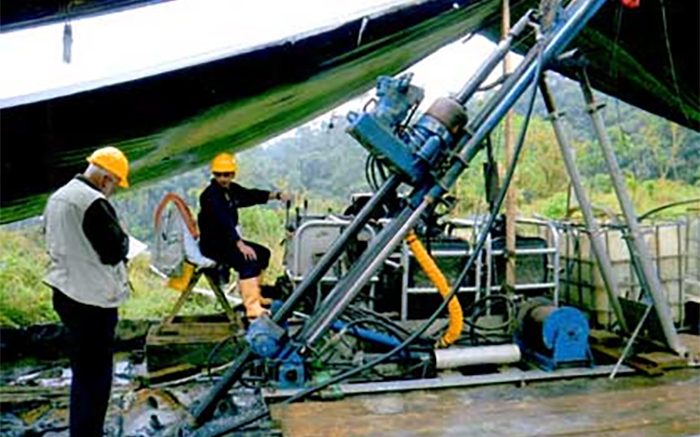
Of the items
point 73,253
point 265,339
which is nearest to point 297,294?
point 265,339

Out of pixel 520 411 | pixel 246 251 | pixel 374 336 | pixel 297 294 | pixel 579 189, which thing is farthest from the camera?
pixel 246 251

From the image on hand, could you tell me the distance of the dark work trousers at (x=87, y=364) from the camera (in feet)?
8.57

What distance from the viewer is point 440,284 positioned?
2922 mm

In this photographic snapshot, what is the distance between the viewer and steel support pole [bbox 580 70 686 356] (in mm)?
3072

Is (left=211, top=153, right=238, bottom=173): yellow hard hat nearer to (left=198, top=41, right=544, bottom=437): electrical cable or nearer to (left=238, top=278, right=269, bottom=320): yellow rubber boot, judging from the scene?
(left=238, top=278, right=269, bottom=320): yellow rubber boot

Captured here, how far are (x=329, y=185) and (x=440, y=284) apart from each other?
23.7 ft

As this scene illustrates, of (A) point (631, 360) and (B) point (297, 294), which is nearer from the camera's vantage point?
(B) point (297, 294)

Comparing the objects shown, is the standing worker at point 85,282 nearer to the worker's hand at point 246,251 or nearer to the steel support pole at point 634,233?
the worker's hand at point 246,251

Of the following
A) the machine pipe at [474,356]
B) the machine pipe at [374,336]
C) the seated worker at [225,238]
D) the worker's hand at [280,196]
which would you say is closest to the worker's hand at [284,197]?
the worker's hand at [280,196]

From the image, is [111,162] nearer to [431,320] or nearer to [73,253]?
[73,253]

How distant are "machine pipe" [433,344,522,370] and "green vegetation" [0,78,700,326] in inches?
66.1

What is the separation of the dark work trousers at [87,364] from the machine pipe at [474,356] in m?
1.55

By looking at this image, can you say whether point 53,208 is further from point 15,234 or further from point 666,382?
point 15,234

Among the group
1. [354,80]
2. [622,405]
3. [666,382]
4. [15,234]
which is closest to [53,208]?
[354,80]
